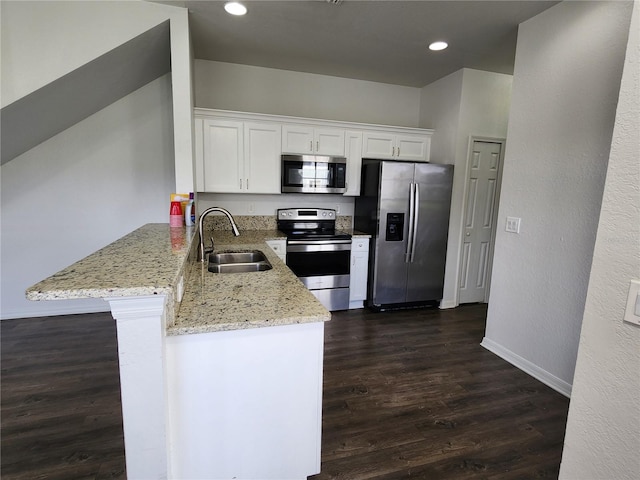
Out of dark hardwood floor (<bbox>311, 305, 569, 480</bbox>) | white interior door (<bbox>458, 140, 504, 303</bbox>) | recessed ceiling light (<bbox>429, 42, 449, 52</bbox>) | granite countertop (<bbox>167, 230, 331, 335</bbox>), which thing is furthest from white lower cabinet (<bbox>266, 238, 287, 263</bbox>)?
recessed ceiling light (<bbox>429, 42, 449, 52</bbox>)

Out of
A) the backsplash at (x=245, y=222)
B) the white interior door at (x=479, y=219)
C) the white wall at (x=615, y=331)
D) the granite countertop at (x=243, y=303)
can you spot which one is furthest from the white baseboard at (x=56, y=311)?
the white interior door at (x=479, y=219)

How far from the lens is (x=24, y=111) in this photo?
2408 mm

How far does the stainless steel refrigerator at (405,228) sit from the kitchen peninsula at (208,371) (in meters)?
2.32

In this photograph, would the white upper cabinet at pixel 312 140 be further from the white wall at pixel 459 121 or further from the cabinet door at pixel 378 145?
the white wall at pixel 459 121

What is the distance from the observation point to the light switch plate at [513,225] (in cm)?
272

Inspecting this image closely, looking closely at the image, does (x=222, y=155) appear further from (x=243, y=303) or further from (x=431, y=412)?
(x=431, y=412)

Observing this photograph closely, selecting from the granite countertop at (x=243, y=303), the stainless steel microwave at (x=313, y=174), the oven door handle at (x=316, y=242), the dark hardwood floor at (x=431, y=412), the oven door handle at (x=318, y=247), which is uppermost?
the stainless steel microwave at (x=313, y=174)

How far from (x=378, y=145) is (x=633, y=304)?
3.41 meters

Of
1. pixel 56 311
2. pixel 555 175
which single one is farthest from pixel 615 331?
pixel 56 311

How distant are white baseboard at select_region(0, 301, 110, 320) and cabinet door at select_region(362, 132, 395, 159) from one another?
3.48m

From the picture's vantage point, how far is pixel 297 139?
364 centimetres

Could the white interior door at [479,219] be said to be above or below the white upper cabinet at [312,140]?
below

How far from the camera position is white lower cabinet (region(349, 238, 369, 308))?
3.79m

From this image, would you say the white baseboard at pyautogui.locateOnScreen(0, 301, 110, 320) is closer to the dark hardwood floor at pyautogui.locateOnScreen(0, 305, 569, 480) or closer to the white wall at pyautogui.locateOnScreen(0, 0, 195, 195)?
the dark hardwood floor at pyautogui.locateOnScreen(0, 305, 569, 480)
